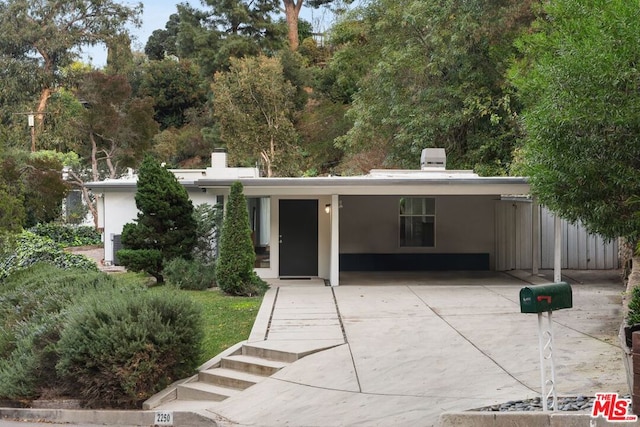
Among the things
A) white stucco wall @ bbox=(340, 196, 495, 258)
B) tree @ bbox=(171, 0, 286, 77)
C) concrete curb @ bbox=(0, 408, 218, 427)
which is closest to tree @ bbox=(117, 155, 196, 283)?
white stucco wall @ bbox=(340, 196, 495, 258)

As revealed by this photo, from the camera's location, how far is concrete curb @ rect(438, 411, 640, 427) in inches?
244

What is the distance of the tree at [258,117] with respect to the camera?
120 ft

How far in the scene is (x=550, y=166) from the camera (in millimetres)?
10430

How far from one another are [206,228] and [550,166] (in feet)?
31.2

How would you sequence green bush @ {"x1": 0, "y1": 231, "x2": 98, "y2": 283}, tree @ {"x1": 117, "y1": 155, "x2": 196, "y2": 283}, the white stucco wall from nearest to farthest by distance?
green bush @ {"x1": 0, "y1": 231, "x2": 98, "y2": 283}, tree @ {"x1": 117, "y1": 155, "x2": 196, "y2": 283}, the white stucco wall

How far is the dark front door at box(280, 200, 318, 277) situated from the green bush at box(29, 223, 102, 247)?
15650 millimetres

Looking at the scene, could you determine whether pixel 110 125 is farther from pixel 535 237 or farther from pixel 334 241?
pixel 535 237

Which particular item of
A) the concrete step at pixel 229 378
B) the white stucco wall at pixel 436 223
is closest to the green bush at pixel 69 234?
the white stucco wall at pixel 436 223

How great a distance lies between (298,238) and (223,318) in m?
5.50

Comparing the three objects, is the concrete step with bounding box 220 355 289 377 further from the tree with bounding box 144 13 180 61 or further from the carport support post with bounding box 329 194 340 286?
the tree with bounding box 144 13 180 61

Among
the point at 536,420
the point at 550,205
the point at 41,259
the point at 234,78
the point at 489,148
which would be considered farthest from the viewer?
the point at 234,78

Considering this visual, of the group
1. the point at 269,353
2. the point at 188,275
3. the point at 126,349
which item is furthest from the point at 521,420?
the point at 188,275

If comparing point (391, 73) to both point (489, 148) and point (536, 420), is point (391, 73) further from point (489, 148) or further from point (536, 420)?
point (536, 420)

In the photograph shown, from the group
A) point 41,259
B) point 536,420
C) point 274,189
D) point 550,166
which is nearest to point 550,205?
point 550,166
